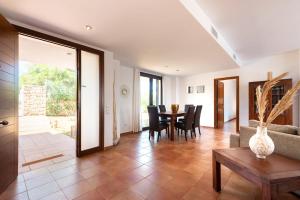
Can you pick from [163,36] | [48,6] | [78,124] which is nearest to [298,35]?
[163,36]

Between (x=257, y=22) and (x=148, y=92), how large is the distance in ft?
13.3

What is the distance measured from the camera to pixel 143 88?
18.8 ft

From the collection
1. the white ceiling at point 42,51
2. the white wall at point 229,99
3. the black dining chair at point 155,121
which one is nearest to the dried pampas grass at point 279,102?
the black dining chair at point 155,121

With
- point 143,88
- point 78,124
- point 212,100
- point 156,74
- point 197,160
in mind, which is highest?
point 156,74

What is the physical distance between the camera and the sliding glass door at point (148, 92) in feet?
18.7

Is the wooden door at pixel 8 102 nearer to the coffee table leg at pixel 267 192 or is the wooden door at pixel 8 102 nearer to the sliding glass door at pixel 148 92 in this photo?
the coffee table leg at pixel 267 192

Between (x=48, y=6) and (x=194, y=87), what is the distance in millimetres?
5873

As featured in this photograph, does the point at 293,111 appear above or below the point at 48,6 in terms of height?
below

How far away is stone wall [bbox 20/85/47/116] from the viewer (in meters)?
6.17

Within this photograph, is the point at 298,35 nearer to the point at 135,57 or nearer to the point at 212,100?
the point at 212,100

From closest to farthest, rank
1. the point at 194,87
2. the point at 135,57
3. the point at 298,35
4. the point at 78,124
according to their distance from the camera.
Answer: the point at 78,124, the point at 298,35, the point at 135,57, the point at 194,87

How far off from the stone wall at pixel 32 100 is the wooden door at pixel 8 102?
17.6ft

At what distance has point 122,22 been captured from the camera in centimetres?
215

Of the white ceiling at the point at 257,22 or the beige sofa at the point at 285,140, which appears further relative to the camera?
the white ceiling at the point at 257,22
